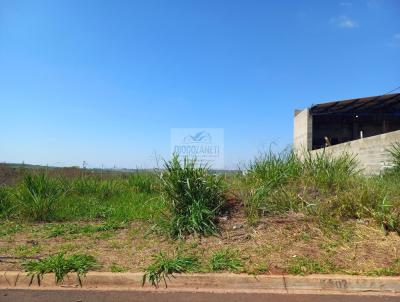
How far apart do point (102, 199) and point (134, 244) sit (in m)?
4.00

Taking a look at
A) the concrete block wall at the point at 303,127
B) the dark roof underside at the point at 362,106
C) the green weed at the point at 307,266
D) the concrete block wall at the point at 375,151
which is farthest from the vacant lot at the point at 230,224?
the dark roof underside at the point at 362,106

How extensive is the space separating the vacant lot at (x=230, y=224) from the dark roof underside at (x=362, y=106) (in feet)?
88.2

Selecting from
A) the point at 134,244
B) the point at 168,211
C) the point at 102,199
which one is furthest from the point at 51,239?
the point at 102,199

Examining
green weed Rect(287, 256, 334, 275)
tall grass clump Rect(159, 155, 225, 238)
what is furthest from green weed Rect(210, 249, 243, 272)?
tall grass clump Rect(159, 155, 225, 238)

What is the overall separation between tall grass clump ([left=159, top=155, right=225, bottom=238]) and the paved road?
1569 millimetres

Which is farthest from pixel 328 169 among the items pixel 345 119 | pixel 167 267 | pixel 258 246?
pixel 345 119

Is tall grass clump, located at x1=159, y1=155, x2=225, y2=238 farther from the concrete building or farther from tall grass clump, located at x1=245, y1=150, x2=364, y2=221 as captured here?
the concrete building

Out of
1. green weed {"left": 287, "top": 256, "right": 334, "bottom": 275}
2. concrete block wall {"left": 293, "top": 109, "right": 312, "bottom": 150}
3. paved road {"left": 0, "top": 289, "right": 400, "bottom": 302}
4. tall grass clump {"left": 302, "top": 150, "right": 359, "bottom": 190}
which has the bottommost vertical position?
paved road {"left": 0, "top": 289, "right": 400, "bottom": 302}

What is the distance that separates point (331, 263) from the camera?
5230 millimetres

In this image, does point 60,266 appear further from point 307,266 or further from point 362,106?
point 362,106

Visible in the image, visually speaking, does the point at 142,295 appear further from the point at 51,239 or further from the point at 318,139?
the point at 318,139

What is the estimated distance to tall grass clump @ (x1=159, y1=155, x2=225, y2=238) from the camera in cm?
628

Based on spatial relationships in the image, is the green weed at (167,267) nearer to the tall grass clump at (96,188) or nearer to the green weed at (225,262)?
the green weed at (225,262)

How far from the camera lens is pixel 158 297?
182 inches
